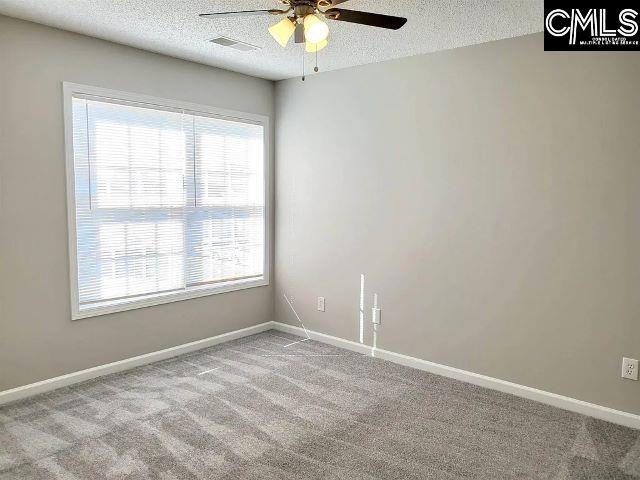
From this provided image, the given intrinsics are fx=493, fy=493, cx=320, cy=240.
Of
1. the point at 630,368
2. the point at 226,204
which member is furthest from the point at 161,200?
the point at 630,368

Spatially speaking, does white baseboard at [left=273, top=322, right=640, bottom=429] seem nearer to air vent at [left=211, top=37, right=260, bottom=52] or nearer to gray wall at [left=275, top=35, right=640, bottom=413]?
gray wall at [left=275, top=35, right=640, bottom=413]

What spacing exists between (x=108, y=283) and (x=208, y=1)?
213 cm

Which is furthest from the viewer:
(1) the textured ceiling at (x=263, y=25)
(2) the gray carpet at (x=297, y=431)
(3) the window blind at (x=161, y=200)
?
(3) the window blind at (x=161, y=200)

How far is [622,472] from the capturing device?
97.5 inches

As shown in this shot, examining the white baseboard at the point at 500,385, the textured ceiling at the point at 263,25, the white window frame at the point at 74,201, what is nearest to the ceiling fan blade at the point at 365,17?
the textured ceiling at the point at 263,25

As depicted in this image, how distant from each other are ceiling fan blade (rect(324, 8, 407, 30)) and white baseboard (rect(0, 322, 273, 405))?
292cm

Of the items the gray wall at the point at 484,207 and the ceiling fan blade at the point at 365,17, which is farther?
the gray wall at the point at 484,207

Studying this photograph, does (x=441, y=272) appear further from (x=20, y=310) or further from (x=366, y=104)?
(x=20, y=310)

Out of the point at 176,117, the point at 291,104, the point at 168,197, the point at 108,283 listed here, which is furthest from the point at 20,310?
the point at 291,104

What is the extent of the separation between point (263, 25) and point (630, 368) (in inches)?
120

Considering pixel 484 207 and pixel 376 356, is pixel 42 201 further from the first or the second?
pixel 484 207

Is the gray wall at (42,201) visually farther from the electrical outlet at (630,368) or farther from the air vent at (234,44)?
the electrical outlet at (630,368)

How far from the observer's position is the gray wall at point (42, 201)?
3.12 m

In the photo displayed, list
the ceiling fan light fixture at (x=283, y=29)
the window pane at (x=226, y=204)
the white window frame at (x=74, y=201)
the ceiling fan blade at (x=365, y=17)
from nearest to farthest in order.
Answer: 1. the ceiling fan blade at (x=365, y=17)
2. the ceiling fan light fixture at (x=283, y=29)
3. the white window frame at (x=74, y=201)
4. the window pane at (x=226, y=204)
